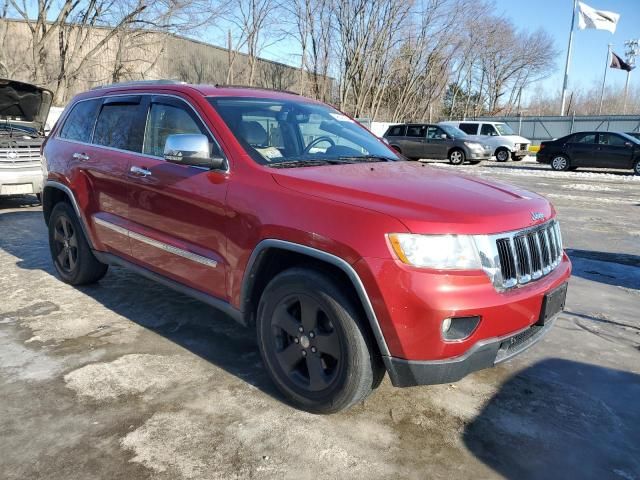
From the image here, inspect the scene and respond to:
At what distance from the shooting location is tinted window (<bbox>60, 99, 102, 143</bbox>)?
4.71 metres

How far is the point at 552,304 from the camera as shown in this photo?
9.62 feet

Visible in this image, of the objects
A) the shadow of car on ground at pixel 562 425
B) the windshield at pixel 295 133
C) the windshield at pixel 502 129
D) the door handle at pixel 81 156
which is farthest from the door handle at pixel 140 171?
the windshield at pixel 502 129

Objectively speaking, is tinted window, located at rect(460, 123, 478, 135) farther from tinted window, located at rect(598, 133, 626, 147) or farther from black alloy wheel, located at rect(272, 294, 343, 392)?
black alloy wheel, located at rect(272, 294, 343, 392)

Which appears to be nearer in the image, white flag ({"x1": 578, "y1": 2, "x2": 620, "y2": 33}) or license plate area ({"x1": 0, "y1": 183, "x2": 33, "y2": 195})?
license plate area ({"x1": 0, "y1": 183, "x2": 33, "y2": 195})

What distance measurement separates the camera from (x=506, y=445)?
8.93 feet

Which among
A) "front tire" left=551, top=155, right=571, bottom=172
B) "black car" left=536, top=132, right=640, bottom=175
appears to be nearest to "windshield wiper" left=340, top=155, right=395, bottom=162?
"black car" left=536, top=132, right=640, bottom=175

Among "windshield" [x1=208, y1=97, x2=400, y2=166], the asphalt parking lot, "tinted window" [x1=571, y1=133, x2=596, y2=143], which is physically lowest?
the asphalt parking lot

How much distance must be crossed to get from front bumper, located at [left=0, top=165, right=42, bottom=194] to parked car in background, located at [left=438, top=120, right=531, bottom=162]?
63.0 ft

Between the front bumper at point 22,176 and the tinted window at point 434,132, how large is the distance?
666 inches

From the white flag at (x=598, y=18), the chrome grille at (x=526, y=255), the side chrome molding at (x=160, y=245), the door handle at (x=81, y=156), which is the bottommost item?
the side chrome molding at (x=160, y=245)

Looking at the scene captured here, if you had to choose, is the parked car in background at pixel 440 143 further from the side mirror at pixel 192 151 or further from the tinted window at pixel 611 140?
the side mirror at pixel 192 151

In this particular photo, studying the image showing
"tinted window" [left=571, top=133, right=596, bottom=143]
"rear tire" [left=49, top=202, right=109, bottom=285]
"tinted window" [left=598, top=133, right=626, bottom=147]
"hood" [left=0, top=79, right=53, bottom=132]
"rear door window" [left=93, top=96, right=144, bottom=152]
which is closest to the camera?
"rear door window" [left=93, top=96, right=144, bottom=152]

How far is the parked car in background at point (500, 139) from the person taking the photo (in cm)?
2316

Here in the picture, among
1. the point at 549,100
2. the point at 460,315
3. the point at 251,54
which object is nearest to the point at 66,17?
the point at 251,54
